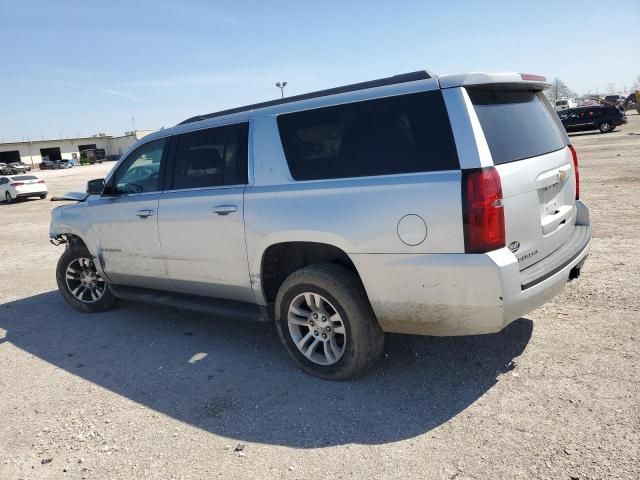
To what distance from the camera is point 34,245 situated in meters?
11.6

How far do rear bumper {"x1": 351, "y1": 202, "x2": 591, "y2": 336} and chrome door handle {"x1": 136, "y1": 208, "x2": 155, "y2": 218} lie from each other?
2347 millimetres

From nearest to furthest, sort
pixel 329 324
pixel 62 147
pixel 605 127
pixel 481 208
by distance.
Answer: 1. pixel 481 208
2. pixel 329 324
3. pixel 605 127
4. pixel 62 147

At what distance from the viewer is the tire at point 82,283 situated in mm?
5945

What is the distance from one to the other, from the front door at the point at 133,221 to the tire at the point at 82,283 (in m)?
0.53

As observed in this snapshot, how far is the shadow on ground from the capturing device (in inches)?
126

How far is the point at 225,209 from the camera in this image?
412cm

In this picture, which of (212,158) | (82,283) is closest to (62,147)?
(82,283)

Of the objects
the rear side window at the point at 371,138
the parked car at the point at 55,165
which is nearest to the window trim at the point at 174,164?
the rear side window at the point at 371,138

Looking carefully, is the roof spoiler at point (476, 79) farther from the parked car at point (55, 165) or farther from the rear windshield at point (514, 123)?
the parked car at point (55, 165)

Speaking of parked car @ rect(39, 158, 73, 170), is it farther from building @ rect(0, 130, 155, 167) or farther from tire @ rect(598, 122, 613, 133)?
tire @ rect(598, 122, 613, 133)

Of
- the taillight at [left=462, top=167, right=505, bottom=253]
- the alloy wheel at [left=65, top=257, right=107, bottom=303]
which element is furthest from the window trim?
the alloy wheel at [left=65, top=257, right=107, bottom=303]

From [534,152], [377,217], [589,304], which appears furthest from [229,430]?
[589,304]

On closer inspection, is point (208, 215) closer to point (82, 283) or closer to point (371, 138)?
point (371, 138)

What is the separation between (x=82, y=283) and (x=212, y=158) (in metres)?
2.83
